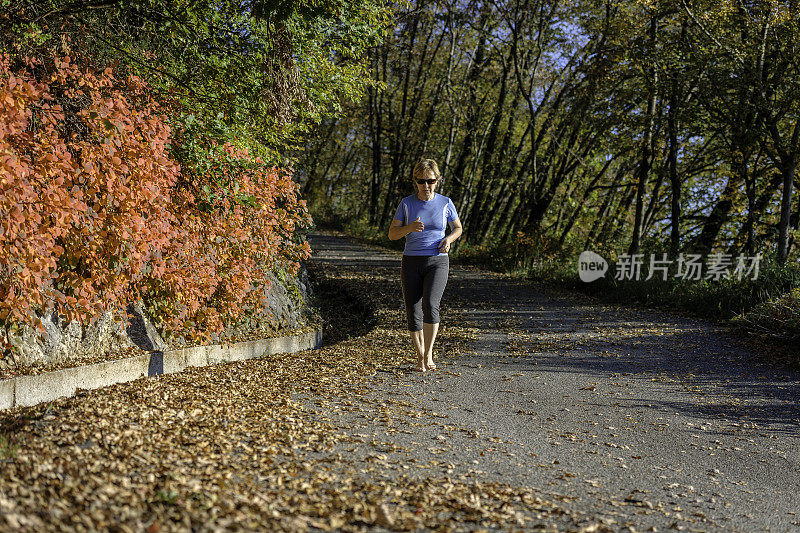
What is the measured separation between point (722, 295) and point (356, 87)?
792 cm

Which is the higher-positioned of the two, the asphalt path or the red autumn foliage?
the red autumn foliage

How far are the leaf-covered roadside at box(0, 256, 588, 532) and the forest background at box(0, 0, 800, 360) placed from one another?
51.5 inches

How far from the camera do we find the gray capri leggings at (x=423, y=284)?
6598 millimetres

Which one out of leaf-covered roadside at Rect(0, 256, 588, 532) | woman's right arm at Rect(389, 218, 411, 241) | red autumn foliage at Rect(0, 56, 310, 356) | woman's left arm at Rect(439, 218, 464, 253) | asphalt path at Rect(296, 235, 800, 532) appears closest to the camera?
leaf-covered roadside at Rect(0, 256, 588, 532)

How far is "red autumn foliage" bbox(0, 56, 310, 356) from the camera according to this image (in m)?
4.86

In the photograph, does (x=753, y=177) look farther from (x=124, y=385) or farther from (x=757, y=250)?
(x=124, y=385)

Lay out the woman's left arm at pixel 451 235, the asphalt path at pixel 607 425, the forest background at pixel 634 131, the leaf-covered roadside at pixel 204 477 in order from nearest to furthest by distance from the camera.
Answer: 1. the leaf-covered roadside at pixel 204 477
2. the asphalt path at pixel 607 425
3. the woman's left arm at pixel 451 235
4. the forest background at pixel 634 131

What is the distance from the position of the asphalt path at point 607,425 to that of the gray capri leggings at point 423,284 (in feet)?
2.28

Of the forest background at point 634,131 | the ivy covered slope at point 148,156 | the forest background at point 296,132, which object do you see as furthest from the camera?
the forest background at point 634,131

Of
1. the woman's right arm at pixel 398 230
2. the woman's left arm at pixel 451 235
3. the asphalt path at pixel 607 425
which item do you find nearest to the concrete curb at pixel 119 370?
the asphalt path at pixel 607 425

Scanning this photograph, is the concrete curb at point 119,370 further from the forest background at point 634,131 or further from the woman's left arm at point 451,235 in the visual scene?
the forest background at point 634,131

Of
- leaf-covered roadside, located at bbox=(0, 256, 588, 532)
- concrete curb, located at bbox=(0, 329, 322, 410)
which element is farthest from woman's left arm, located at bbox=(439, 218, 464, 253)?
concrete curb, located at bbox=(0, 329, 322, 410)

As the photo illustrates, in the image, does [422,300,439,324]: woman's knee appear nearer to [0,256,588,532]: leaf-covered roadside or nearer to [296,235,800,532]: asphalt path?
[296,235,800,532]: asphalt path

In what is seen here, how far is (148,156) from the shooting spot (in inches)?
231
